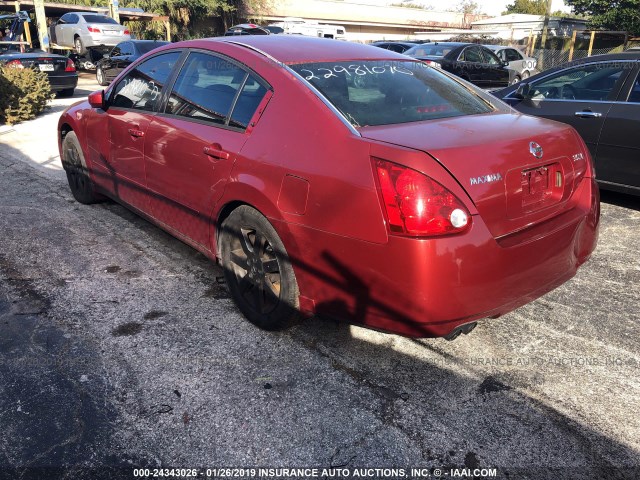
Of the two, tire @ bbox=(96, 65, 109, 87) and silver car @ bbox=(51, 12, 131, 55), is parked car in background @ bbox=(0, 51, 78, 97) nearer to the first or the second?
tire @ bbox=(96, 65, 109, 87)

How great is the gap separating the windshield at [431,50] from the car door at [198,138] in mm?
14403

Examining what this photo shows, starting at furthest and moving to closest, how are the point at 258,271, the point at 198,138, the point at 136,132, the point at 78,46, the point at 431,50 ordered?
the point at 78,46 < the point at 431,50 < the point at 136,132 < the point at 198,138 < the point at 258,271

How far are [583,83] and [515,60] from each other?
15290 millimetres

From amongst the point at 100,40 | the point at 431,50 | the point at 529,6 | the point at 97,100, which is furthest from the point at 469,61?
the point at 529,6

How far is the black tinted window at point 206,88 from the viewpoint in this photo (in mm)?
3344

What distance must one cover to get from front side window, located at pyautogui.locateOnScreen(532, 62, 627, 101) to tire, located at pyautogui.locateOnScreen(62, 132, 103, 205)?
476 centimetres

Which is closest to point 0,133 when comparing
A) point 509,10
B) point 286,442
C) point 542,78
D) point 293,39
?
point 293,39

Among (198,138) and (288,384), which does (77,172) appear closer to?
(198,138)

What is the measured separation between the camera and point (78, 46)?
20625mm

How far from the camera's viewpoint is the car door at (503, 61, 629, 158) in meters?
5.38

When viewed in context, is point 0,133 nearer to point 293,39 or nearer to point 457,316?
point 293,39

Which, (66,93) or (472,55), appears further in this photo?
(472,55)

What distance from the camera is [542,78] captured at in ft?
19.5

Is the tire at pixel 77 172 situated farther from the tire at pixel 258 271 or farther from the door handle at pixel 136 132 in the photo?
the tire at pixel 258 271
